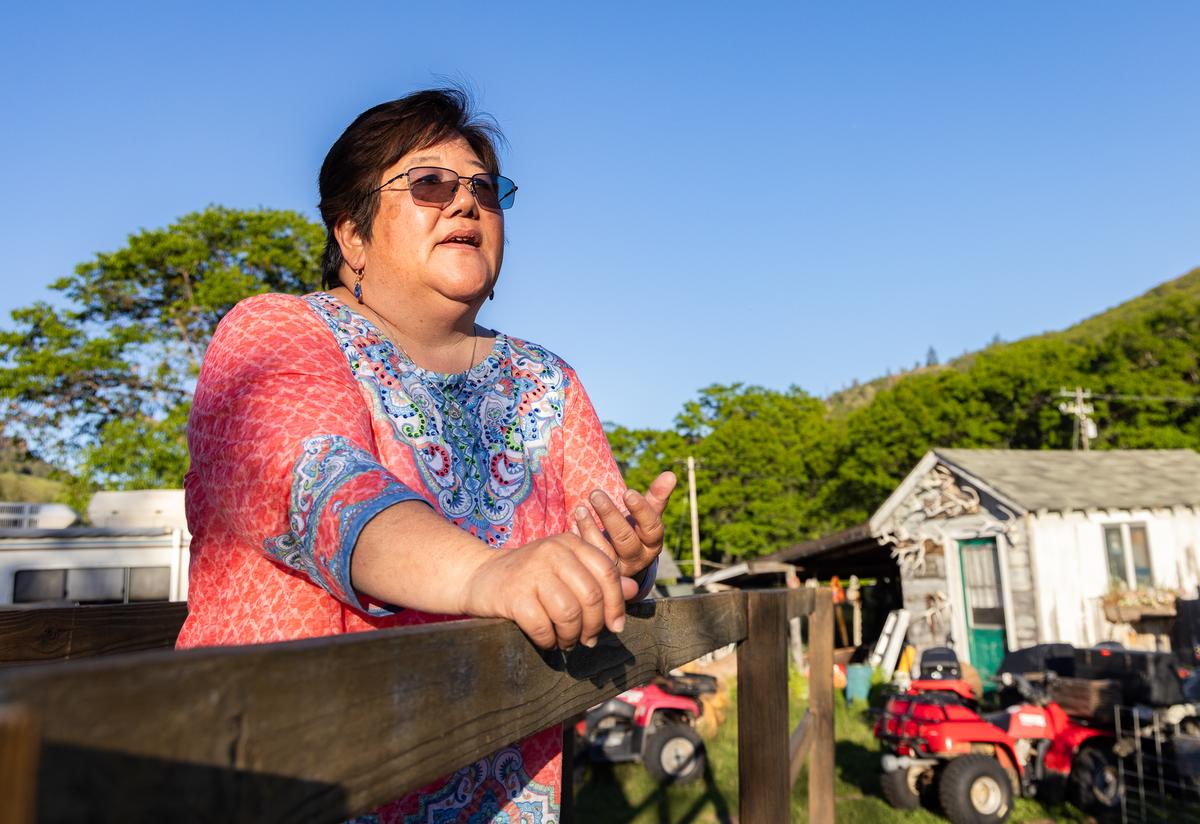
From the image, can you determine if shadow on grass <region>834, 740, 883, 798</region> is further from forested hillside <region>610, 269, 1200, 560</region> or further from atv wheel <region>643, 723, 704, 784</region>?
forested hillside <region>610, 269, 1200, 560</region>

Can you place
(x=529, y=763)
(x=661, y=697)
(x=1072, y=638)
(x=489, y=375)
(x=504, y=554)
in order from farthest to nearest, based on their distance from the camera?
(x=1072, y=638) < (x=661, y=697) < (x=489, y=375) < (x=529, y=763) < (x=504, y=554)

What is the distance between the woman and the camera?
92 cm

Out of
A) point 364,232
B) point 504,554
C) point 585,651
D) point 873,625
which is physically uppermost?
point 364,232

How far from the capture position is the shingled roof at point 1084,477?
16.6m

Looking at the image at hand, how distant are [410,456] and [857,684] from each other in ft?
52.9

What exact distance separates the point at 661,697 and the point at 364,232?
9.79m

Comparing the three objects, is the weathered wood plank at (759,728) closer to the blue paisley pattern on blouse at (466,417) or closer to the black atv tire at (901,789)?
the blue paisley pattern on blouse at (466,417)

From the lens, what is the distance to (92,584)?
32.7 ft

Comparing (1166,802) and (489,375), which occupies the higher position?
(489,375)

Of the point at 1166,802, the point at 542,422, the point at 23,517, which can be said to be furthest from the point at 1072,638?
the point at 542,422

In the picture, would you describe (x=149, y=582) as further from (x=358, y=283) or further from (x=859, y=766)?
(x=358, y=283)

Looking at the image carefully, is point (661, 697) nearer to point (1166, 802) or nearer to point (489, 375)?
point (1166, 802)

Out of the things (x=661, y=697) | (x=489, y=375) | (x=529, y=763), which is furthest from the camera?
(x=661, y=697)

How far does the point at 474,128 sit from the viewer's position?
177 cm
